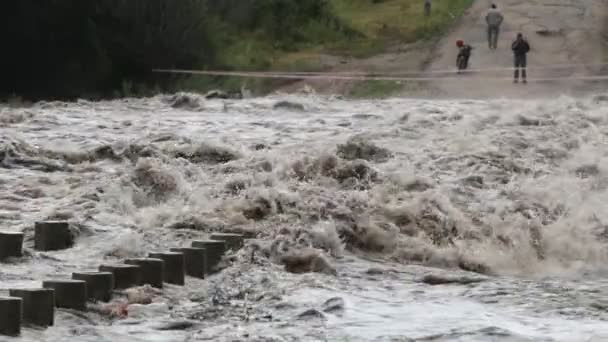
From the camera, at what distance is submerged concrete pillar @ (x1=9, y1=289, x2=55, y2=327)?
1024 cm

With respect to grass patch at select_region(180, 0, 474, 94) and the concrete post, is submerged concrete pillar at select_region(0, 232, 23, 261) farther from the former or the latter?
grass patch at select_region(180, 0, 474, 94)

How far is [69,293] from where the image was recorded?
35.7 feet

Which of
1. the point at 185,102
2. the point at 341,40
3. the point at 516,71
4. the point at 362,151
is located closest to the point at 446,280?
the point at 362,151

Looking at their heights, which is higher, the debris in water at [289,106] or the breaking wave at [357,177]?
the debris in water at [289,106]

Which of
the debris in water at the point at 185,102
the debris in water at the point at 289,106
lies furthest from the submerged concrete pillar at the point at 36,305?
the debris in water at the point at 185,102

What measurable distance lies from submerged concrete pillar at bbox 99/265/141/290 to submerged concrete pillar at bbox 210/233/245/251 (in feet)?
7.85

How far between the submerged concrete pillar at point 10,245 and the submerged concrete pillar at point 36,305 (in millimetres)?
2544

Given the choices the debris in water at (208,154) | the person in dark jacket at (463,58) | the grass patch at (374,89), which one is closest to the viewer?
the debris in water at (208,154)

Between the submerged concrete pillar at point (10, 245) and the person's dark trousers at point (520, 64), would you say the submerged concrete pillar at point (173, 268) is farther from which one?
the person's dark trousers at point (520, 64)

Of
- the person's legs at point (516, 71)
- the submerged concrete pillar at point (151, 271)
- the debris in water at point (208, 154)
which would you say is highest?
the person's legs at point (516, 71)

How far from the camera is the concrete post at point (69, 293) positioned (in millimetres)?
10828

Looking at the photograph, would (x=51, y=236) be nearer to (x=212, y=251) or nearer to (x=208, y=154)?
(x=212, y=251)

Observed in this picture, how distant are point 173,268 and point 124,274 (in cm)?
71

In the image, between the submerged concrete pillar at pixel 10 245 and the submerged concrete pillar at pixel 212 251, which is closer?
the submerged concrete pillar at pixel 10 245
